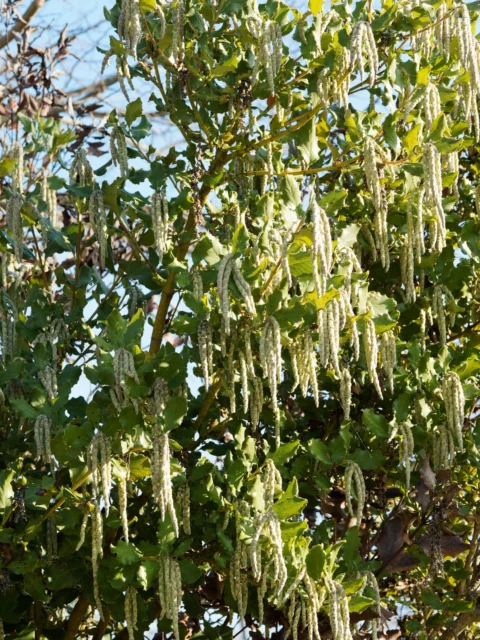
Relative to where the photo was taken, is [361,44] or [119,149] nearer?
[361,44]

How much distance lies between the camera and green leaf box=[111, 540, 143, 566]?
2.64 m

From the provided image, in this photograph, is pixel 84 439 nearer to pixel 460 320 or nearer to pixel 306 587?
pixel 306 587

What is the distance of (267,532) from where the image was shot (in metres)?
2.61

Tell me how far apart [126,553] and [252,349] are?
0.65m

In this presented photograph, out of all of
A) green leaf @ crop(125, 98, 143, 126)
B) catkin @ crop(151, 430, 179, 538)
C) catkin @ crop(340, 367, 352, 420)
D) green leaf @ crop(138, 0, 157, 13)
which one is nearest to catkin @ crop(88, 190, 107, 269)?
green leaf @ crop(125, 98, 143, 126)

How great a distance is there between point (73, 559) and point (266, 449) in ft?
2.21

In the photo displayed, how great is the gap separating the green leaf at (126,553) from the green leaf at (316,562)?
1.46 ft

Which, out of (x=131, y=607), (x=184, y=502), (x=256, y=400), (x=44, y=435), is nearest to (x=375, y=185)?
(x=256, y=400)

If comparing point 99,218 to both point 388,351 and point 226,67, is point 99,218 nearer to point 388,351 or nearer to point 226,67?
point 226,67

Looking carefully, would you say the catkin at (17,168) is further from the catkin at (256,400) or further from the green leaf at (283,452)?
the green leaf at (283,452)

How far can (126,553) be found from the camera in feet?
8.71

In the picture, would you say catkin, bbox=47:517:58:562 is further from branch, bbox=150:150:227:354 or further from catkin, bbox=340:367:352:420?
catkin, bbox=340:367:352:420

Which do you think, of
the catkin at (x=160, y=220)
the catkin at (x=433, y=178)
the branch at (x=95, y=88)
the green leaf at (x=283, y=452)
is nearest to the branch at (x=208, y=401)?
the green leaf at (x=283, y=452)

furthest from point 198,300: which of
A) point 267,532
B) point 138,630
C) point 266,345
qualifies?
point 138,630
